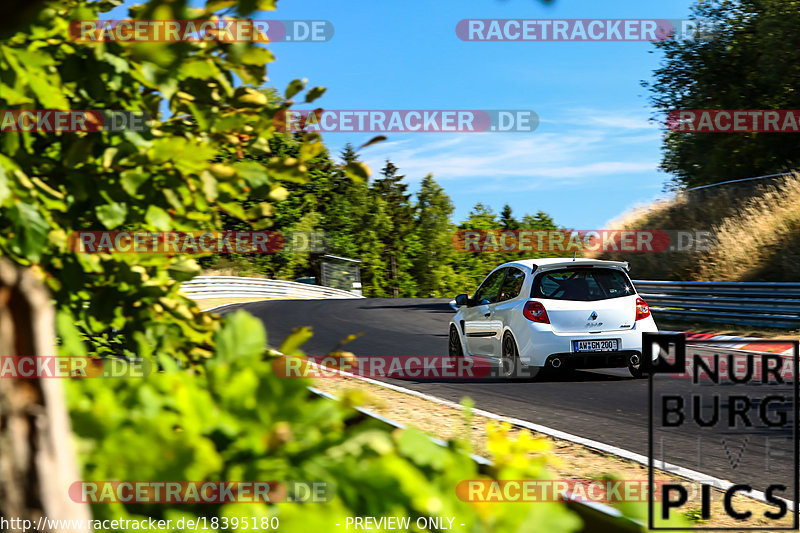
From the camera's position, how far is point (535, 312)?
1049cm

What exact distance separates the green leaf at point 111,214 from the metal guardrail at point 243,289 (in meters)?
30.8

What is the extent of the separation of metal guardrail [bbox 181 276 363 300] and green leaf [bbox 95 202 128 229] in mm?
30751

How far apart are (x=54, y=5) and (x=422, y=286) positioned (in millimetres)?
108972

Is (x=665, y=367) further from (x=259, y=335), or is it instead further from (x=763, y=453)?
(x=763, y=453)

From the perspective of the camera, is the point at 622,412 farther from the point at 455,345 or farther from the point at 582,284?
the point at 455,345

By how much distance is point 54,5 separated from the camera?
2695 mm

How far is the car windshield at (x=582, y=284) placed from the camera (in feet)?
34.9

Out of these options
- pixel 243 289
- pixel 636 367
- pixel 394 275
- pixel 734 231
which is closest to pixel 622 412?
pixel 636 367

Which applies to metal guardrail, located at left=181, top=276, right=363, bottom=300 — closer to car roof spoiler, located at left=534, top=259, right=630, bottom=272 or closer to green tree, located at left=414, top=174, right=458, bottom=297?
car roof spoiler, located at left=534, top=259, right=630, bottom=272

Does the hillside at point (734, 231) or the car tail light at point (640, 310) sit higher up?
the hillside at point (734, 231)

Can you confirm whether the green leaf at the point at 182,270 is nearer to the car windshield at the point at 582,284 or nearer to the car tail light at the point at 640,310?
the car windshield at the point at 582,284

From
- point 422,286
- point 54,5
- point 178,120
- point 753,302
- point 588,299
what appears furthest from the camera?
point 422,286

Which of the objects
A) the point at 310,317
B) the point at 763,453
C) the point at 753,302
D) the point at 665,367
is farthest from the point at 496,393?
the point at 310,317

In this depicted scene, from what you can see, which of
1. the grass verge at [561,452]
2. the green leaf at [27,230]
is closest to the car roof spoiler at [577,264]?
the grass verge at [561,452]
